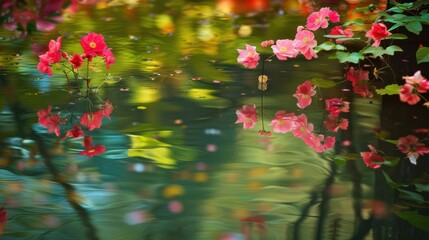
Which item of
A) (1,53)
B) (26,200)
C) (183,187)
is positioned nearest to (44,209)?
(26,200)

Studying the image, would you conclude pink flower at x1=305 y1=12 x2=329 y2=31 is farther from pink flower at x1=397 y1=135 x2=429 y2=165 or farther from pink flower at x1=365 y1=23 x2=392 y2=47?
pink flower at x1=397 y1=135 x2=429 y2=165

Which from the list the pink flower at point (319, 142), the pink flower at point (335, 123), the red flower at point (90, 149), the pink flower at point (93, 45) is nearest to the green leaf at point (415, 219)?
the pink flower at point (319, 142)

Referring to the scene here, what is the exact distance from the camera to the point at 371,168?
168 cm

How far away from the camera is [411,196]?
1.52 metres

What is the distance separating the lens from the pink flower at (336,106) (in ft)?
6.97

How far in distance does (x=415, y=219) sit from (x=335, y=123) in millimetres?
624

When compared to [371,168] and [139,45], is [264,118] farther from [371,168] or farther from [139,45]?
[139,45]

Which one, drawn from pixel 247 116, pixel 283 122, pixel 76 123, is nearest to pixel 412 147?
pixel 283 122

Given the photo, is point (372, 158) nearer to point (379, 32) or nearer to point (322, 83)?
point (379, 32)

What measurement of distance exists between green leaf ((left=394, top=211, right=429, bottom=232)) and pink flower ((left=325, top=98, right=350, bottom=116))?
68 cm

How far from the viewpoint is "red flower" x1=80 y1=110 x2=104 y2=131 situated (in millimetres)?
2017

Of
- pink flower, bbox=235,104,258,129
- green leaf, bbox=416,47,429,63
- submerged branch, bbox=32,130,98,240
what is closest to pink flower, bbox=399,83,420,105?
green leaf, bbox=416,47,429,63

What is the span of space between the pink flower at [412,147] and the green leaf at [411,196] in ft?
0.56

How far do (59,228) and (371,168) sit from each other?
0.71 meters
